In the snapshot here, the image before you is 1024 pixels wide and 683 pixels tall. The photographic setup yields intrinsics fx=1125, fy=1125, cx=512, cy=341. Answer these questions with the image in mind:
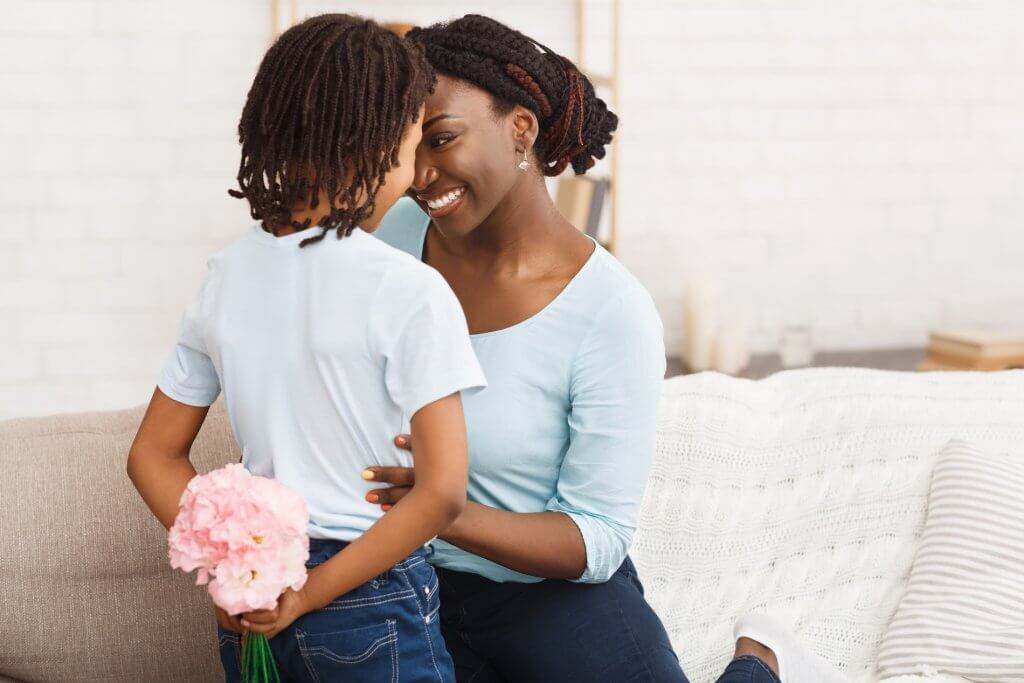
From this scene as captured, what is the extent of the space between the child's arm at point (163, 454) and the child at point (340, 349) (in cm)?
9

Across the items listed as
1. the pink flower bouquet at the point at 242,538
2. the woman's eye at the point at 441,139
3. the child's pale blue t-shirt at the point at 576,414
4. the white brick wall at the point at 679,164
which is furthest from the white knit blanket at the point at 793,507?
the white brick wall at the point at 679,164

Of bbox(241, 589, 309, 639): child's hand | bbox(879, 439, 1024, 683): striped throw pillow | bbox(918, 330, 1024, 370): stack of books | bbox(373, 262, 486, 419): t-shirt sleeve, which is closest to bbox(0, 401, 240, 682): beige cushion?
bbox(241, 589, 309, 639): child's hand

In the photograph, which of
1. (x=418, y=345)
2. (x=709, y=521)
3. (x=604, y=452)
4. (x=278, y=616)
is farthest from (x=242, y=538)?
(x=709, y=521)

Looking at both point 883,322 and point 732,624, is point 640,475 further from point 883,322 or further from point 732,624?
point 883,322

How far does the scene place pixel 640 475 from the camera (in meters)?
1.46

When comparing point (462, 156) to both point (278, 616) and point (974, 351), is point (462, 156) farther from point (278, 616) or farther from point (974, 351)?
point (974, 351)

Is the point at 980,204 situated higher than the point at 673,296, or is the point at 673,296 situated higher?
the point at 980,204

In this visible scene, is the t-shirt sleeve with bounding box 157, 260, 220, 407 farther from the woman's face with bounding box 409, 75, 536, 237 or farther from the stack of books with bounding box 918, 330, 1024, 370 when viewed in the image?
the stack of books with bounding box 918, 330, 1024, 370

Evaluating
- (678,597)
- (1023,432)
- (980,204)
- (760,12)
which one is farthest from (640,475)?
(980,204)

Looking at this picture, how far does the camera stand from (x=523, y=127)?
4.87 ft

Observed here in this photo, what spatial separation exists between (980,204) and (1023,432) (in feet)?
7.90

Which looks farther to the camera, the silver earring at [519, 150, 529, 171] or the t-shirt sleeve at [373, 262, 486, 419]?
the silver earring at [519, 150, 529, 171]

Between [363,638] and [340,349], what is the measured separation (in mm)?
285

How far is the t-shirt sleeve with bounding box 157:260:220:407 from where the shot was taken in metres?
1.17
